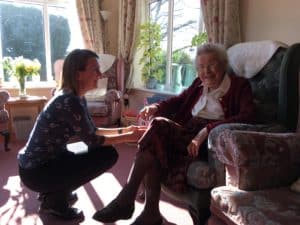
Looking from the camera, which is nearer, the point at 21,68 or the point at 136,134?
the point at 136,134

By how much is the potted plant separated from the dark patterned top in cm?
236

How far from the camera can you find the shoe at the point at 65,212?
177 centimetres

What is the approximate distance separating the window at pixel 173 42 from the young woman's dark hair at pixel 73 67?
73.5 inches

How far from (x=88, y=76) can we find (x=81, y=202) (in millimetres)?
924

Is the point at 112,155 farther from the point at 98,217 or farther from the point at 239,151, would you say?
the point at 239,151

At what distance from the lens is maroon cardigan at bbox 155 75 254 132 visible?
1.62m

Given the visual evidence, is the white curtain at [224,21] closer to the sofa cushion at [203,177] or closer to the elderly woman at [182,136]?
the elderly woman at [182,136]

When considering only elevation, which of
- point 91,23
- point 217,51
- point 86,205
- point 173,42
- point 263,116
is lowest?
point 86,205

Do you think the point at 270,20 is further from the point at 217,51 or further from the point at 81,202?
the point at 81,202

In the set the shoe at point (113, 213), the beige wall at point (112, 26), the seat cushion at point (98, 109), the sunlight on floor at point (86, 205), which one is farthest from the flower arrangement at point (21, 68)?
the shoe at point (113, 213)

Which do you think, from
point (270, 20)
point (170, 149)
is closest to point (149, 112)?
point (170, 149)

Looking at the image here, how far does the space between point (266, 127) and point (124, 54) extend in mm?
2984

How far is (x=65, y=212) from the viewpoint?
1774 millimetres

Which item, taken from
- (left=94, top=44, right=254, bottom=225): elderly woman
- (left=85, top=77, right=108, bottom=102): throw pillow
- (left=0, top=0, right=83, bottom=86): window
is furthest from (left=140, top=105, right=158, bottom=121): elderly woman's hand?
(left=0, top=0, right=83, bottom=86): window
